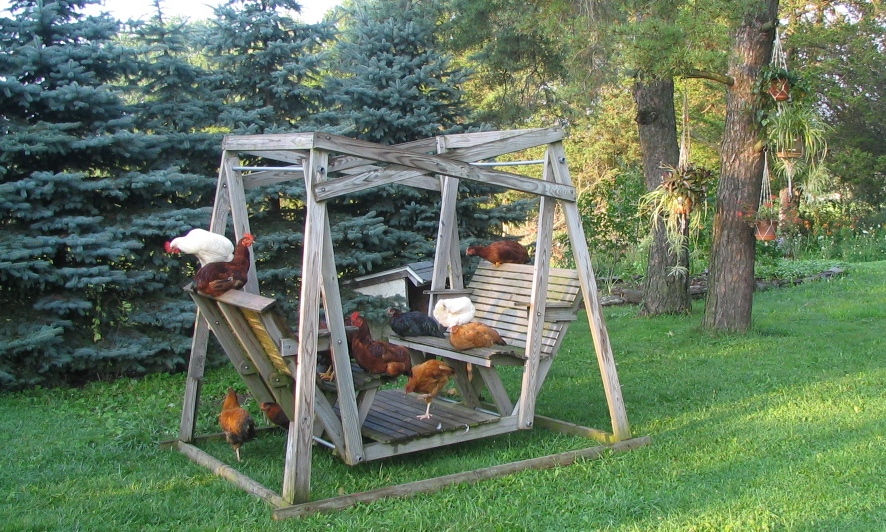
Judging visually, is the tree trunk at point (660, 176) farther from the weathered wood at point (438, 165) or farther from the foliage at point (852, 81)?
the foliage at point (852, 81)

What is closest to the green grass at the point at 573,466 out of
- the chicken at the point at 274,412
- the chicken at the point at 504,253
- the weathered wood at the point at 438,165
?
the chicken at the point at 274,412

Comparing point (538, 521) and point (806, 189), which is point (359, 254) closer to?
point (806, 189)

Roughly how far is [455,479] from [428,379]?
866 mm

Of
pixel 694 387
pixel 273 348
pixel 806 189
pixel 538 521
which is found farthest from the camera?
pixel 806 189

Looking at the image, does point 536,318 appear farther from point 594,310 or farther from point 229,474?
point 229,474

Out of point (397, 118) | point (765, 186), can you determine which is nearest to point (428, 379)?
point (765, 186)

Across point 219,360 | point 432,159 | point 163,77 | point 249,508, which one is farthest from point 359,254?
point 249,508

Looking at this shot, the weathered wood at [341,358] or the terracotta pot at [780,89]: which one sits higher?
the terracotta pot at [780,89]

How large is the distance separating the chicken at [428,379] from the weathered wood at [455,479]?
750 millimetres

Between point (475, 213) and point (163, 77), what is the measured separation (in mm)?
4039

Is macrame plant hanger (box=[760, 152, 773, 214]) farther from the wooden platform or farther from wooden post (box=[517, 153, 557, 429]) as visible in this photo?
the wooden platform

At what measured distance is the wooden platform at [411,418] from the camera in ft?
15.9

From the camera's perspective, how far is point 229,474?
15.6 feet

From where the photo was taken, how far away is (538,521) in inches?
158
